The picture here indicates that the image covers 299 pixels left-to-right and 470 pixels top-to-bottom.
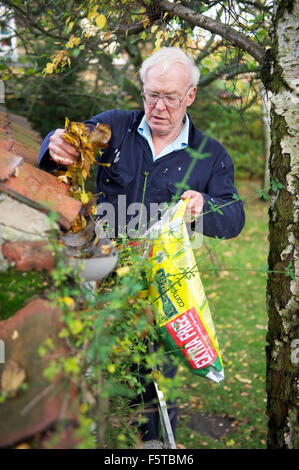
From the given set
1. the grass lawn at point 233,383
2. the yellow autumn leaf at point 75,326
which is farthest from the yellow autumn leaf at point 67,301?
the grass lawn at point 233,383

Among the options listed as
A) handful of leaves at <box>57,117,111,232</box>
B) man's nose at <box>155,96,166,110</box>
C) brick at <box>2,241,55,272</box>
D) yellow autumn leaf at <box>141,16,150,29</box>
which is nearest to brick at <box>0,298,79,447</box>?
brick at <box>2,241,55,272</box>

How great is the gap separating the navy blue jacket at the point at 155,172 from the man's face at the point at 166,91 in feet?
0.60

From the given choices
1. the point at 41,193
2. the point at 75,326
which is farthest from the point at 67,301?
the point at 41,193

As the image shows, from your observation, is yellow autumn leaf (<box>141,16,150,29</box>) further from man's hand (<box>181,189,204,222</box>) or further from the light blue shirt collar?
man's hand (<box>181,189,204,222</box>)

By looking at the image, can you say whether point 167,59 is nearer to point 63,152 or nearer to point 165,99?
point 165,99

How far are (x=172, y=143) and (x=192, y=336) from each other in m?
1.33

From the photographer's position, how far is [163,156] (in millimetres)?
2836

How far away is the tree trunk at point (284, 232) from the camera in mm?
2271

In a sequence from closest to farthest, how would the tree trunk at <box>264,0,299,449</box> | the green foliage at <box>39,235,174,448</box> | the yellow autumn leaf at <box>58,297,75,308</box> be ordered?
the green foliage at <box>39,235,174,448</box> → the yellow autumn leaf at <box>58,297,75,308</box> → the tree trunk at <box>264,0,299,449</box>

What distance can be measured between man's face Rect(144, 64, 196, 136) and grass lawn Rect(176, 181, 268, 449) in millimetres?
824

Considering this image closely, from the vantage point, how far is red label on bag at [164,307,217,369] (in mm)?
2197

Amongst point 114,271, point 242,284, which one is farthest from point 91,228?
point 242,284
